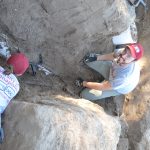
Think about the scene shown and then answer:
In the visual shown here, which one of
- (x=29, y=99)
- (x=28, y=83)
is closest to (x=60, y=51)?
(x=28, y=83)

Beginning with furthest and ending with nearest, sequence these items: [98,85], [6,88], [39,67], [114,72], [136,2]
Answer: [136,2] < [98,85] < [114,72] < [39,67] < [6,88]

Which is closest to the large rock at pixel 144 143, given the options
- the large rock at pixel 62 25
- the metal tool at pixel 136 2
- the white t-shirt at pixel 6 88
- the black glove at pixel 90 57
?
the black glove at pixel 90 57

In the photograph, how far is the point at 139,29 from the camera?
22.6 ft

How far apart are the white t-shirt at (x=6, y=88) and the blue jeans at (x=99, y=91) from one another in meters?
1.62

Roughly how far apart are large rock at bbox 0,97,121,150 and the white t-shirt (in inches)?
4.7

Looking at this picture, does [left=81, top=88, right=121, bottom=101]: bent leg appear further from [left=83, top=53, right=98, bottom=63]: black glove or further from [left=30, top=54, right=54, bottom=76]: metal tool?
[left=30, top=54, right=54, bottom=76]: metal tool

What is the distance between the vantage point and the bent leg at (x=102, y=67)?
231 inches

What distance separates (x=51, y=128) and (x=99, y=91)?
1.74m

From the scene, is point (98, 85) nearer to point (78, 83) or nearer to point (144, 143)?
point (78, 83)

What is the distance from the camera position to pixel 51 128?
4234 mm

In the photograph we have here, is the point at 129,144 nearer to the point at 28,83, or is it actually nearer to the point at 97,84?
the point at 97,84

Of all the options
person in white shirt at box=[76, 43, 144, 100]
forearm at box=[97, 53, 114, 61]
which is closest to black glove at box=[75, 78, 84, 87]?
person in white shirt at box=[76, 43, 144, 100]

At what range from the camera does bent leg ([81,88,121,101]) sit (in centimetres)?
584

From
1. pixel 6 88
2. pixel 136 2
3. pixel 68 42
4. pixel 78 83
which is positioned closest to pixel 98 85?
pixel 78 83
